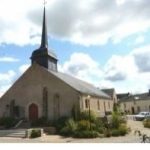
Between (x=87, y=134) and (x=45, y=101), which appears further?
(x=45, y=101)

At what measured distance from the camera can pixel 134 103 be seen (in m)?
50.5

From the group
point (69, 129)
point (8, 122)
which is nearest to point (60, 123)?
point (69, 129)

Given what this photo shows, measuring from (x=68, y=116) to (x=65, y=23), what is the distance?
12.2 meters

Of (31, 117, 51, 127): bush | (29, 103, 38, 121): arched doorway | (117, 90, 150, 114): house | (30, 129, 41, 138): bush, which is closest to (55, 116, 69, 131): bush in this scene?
(31, 117, 51, 127): bush

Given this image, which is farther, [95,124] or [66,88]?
[66,88]

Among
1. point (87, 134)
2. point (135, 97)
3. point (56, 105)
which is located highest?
point (135, 97)

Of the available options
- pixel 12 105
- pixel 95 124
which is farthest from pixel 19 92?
pixel 95 124

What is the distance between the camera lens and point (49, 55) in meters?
Result: 25.8

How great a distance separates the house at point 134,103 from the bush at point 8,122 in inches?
968

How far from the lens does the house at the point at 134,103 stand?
48.6 meters

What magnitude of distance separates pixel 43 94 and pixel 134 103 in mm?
26640

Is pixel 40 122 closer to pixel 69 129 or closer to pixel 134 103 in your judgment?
pixel 69 129

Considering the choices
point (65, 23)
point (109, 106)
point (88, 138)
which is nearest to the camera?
point (65, 23)

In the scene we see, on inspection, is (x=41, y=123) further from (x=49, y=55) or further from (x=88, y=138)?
(x=88, y=138)
